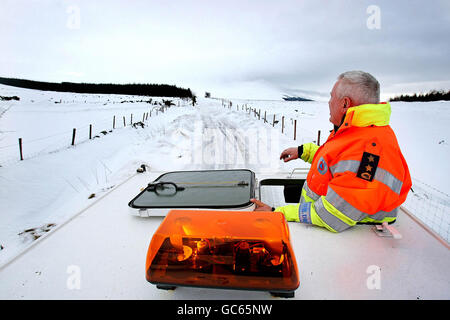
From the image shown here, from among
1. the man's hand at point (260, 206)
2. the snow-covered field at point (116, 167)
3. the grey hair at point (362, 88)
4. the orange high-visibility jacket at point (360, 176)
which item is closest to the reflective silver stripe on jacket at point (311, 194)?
the orange high-visibility jacket at point (360, 176)

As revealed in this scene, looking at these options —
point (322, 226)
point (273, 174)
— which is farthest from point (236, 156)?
point (322, 226)

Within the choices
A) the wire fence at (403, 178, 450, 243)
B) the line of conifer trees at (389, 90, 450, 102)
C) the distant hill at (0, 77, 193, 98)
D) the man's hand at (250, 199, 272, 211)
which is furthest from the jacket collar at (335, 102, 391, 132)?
the distant hill at (0, 77, 193, 98)

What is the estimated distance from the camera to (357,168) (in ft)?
4.57

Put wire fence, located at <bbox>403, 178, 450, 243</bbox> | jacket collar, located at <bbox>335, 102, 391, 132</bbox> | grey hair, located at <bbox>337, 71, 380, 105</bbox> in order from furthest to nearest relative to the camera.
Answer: wire fence, located at <bbox>403, 178, 450, 243</bbox>
grey hair, located at <bbox>337, 71, 380, 105</bbox>
jacket collar, located at <bbox>335, 102, 391, 132</bbox>

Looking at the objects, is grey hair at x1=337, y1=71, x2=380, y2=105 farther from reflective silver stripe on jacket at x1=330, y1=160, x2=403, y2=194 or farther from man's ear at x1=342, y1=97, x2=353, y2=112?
reflective silver stripe on jacket at x1=330, y1=160, x2=403, y2=194

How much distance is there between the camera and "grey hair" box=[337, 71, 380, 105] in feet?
5.29

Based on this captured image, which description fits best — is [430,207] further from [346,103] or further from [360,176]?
[360,176]

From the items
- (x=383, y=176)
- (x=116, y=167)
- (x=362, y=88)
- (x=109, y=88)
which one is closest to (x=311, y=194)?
(x=383, y=176)

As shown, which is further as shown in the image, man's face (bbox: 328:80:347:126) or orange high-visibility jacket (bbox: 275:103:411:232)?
man's face (bbox: 328:80:347:126)

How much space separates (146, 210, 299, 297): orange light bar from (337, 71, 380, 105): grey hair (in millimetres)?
1057

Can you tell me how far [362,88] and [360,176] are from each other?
61 cm

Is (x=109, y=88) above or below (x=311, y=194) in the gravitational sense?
above

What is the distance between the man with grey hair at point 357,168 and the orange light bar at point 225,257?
1.68 feet

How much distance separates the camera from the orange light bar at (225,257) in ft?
3.19
